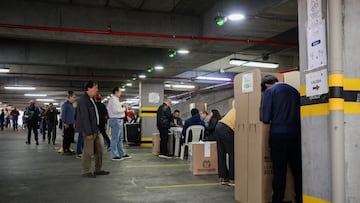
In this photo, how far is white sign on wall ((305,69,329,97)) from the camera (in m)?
2.79

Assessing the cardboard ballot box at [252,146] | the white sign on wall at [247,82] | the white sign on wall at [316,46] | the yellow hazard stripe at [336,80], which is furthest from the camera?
the white sign on wall at [247,82]

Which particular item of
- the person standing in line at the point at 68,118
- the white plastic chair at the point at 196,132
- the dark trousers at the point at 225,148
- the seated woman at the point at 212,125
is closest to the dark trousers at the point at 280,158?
the dark trousers at the point at 225,148

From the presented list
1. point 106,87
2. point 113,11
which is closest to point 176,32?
point 113,11

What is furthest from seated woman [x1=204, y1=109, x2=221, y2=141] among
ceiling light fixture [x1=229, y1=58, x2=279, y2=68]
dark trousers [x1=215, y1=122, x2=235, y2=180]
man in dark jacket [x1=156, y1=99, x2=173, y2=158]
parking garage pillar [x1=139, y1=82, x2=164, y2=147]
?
parking garage pillar [x1=139, y1=82, x2=164, y2=147]

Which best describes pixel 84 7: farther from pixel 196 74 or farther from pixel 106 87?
pixel 106 87

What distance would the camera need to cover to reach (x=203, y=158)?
6590 mm

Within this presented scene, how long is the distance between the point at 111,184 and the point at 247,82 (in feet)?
9.24

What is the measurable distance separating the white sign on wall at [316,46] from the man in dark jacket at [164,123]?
6.00 meters

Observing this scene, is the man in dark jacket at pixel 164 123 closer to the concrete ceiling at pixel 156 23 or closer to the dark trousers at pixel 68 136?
the concrete ceiling at pixel 156 23

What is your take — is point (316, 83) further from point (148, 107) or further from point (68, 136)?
point (148, 107)

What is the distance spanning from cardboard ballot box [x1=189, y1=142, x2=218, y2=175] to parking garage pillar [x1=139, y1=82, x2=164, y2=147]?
6963 mm

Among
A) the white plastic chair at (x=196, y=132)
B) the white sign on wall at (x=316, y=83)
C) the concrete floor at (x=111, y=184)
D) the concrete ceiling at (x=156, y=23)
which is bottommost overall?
the concrete floor at (x=111, y=184)

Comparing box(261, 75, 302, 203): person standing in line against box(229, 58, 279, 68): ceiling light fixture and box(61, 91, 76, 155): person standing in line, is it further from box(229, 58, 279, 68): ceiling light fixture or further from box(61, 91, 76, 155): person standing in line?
box(229, 58, 279, 68): ceiling light fixture

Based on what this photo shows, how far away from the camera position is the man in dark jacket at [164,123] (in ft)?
28.9
